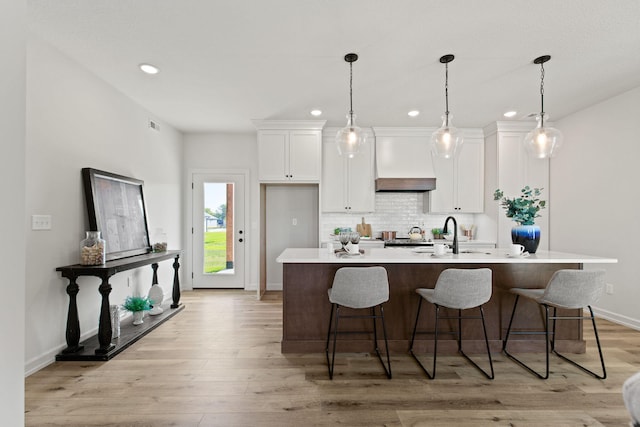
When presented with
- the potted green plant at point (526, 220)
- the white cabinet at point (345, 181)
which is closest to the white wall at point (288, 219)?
the white cabinet at point (345, 181)

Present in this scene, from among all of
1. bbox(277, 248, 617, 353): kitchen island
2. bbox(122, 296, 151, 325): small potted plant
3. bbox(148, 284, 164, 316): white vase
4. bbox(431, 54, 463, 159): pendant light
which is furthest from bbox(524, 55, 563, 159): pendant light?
bbox(148, 284, 164, 316): white vase

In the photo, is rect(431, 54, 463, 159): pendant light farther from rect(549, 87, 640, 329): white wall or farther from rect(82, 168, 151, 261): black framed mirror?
rect(82, 168, 151, 261): black framed mirror

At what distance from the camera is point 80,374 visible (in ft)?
8.41

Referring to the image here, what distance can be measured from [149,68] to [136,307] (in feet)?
8.37

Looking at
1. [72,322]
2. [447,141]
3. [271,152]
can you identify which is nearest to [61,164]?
[72,322]

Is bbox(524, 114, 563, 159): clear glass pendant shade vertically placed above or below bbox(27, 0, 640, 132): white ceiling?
below

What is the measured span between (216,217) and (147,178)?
1.37m

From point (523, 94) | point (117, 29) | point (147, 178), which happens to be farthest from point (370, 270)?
point (147, 178)

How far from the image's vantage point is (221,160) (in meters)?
5.54

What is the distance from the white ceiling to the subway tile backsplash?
5.60 feet

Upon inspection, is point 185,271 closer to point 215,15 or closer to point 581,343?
point 215,15

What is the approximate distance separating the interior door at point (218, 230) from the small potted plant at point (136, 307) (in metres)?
1.79

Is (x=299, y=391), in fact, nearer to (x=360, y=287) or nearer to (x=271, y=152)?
(x=360, y=287)

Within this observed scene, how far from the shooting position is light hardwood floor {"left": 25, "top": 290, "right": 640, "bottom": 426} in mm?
2012
